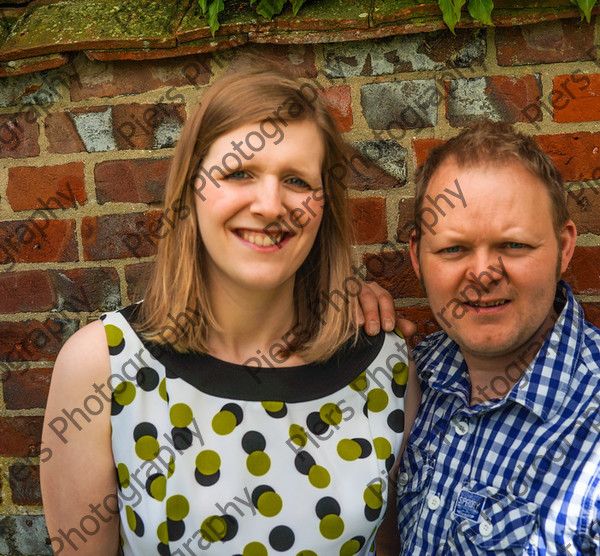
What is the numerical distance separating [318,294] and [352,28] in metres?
0.64

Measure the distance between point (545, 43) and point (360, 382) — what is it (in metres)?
0.89

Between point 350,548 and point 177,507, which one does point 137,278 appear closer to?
point 177,507

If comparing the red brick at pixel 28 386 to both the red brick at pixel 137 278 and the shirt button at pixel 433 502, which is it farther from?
the shirt button at pixel 433 502

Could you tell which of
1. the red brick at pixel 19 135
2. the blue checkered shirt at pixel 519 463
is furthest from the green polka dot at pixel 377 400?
the red brick at pixel 19 135

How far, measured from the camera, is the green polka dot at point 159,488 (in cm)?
146

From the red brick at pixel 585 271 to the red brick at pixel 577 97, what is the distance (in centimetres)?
32

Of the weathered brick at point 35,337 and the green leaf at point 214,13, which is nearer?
the green leaf at point 214,13

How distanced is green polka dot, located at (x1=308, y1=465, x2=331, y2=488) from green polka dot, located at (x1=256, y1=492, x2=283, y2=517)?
0.27 feet

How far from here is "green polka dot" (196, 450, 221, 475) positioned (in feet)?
4.77

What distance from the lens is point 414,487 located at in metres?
1.52

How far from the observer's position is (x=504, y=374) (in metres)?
1.50

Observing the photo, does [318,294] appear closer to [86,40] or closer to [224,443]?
[224,443]

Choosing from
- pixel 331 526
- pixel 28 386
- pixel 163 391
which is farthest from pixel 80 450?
pixel 331 526

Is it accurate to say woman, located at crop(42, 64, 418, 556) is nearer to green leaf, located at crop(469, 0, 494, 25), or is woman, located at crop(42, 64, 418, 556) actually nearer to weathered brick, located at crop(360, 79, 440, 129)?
weathered brick, located at crop(360, 79, 440, 129)
